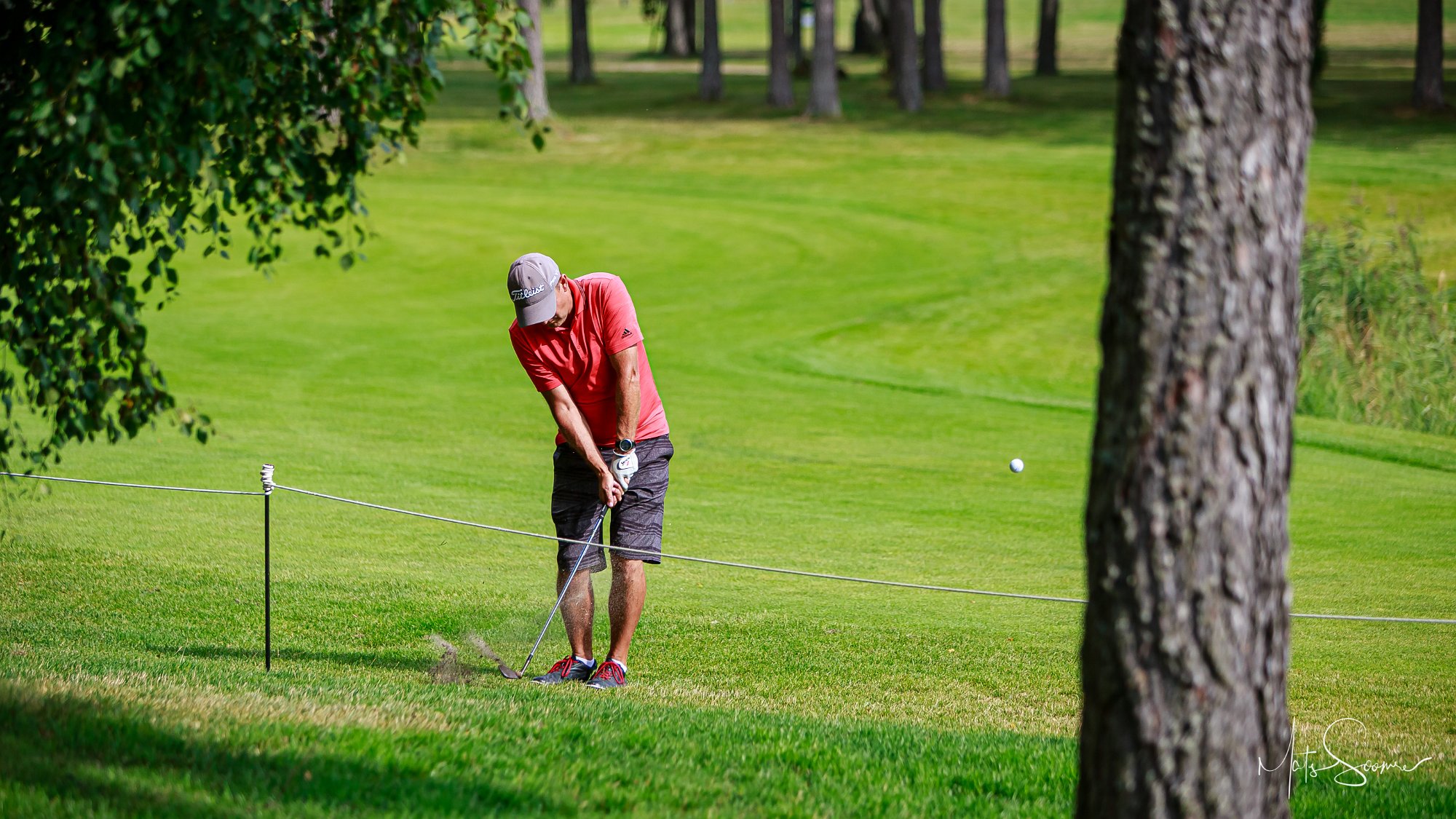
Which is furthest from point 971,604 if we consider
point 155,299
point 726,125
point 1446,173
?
point 726,125

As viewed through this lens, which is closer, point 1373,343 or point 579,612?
point 579,612

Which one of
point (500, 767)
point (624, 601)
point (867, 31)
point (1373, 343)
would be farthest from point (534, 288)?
point (867, 31)

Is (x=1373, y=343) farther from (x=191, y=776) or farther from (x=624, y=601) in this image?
(x=191, y=776)

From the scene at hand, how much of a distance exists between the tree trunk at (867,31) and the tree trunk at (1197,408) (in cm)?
6141

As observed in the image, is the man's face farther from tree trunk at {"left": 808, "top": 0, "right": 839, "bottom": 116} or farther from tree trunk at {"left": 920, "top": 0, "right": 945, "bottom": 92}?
tree trunk at {"left": 920, "top": 0, "right": 945, "bottom": 92}

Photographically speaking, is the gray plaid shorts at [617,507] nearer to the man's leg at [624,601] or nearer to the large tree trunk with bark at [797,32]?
the man's leg at [624,601]

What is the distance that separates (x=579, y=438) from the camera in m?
6.90

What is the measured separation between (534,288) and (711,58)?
1605 inches

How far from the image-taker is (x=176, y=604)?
8461 mm

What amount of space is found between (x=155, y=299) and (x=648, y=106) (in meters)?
28.5

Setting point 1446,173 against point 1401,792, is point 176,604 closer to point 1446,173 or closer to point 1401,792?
point 1401,792

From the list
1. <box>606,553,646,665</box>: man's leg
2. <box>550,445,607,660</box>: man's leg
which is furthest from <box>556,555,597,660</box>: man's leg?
<box>606,553,646,665</box>: man's leg

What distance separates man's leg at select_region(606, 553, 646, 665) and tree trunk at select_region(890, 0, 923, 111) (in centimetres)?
3639

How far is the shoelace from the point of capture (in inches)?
278
